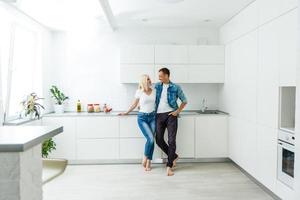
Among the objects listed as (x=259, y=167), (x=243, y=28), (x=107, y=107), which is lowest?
(x=259, y=167)

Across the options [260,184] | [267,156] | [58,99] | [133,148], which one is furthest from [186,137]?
[58,99]

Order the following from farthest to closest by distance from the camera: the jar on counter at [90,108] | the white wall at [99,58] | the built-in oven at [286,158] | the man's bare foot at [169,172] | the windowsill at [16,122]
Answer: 1. the white wall at [99,58]
2. the jar on counter at [90,108]
3. the man's bare foot at [169,172]
4. the windowsill at [16,122]
5. the built-in oven at [286,158]

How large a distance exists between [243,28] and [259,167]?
6.27 feet

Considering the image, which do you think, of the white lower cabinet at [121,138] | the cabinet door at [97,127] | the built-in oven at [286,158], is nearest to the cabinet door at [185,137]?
the white lower cabinet at [121,138]

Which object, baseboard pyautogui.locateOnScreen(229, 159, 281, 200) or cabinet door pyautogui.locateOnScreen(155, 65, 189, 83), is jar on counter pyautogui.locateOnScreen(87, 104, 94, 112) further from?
baseboard pyautogui.locateOnScreen(229, 159, 281, 200)

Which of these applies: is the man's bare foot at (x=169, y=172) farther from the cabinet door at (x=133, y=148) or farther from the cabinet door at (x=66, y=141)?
the cabinet door at (x=66, y=141)

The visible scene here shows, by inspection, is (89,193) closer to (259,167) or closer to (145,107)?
(145,107)

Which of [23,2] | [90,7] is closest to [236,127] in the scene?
[90,7]

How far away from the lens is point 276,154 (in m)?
3.01

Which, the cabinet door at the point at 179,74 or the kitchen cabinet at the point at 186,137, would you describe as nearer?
the kitchen cabinet at the point at 186,137

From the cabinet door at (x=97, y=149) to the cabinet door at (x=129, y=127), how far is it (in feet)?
0.57

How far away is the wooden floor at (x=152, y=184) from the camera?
3285 mm

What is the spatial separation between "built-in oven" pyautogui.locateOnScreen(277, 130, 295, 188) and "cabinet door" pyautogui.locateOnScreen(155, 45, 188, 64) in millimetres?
2306

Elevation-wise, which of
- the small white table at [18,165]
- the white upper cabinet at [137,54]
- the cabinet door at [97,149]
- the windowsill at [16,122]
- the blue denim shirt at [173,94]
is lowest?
the cabinet door at [97,149]
